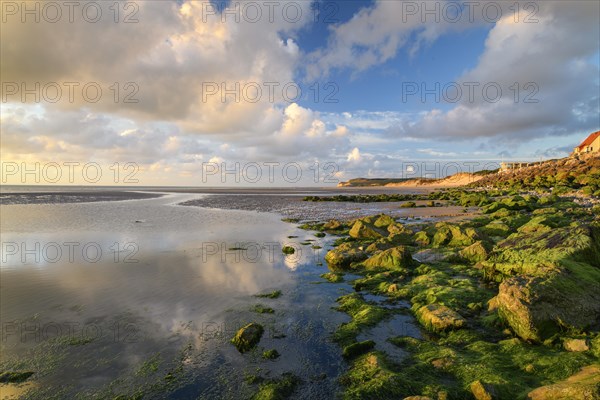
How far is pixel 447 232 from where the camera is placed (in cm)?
1659

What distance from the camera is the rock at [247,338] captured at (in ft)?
23.8

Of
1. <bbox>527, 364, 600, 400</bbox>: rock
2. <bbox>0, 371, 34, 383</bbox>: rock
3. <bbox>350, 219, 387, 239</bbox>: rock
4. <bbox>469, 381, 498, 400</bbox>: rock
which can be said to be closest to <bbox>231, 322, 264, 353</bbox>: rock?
<bbox>0, 371, 34, 383</bbox>: rock

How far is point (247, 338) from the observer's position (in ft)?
24.3

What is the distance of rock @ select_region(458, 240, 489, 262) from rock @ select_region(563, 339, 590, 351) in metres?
6.89

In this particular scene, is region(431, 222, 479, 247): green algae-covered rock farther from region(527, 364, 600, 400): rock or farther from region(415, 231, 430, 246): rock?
region(527, 364, 600, 400): rock

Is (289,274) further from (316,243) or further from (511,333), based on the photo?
(511,333)

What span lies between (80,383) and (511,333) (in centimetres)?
922

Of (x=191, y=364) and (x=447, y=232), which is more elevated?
(x=447, y=232)

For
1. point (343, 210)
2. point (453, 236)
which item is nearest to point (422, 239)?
point (453, 236)

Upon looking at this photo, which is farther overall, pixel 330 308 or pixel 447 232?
pixel 447 232

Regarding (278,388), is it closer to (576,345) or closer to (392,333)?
(392,333)

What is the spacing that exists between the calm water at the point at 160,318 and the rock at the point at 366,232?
3659 millimetres

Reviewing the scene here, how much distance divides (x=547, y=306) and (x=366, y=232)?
12929 millimetres

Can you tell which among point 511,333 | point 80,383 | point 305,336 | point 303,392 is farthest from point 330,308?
point 80,383
